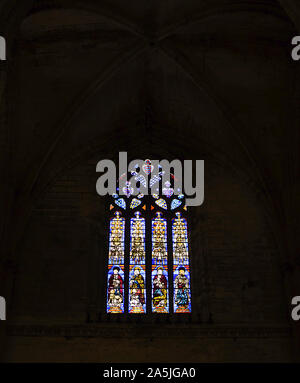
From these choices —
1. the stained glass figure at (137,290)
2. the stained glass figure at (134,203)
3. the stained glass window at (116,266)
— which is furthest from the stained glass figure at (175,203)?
the stained glass figure at (137,290)

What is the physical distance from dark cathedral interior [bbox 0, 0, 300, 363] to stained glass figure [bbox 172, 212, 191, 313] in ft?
0.57

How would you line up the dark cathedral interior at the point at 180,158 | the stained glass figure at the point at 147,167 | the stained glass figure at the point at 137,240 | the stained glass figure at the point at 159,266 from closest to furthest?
the dark cathedral interior at the point at 180,158
the stained glass figure at the point at 159,266
the stained glass figure at the point at 137,240
the stained glass figure at the point at 147,167

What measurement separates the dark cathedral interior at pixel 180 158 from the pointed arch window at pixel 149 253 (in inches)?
8.7

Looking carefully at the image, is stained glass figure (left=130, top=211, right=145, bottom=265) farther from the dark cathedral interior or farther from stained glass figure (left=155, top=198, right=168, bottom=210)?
stained glass figure (left=155, top=198, right=168, bottom=210)

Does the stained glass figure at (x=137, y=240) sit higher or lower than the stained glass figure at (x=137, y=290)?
higher

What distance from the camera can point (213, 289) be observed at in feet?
46.4

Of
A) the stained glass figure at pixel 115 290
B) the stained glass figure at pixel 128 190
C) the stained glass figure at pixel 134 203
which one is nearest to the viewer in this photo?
the stained glass figure at pixel 115 290

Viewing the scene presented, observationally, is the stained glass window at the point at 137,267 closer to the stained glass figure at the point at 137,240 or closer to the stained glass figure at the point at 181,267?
the stained glass figure at the point at 137,240

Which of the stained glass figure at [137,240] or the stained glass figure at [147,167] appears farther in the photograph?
the stained glass figure at [147,167]

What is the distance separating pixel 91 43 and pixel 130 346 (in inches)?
272

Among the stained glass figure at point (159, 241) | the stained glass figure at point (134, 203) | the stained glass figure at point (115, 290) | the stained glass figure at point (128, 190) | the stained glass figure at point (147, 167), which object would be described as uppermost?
the stained glass figure at point (147, 167)

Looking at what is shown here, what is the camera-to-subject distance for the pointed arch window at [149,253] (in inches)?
563

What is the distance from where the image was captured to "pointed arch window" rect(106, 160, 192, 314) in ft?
46.9

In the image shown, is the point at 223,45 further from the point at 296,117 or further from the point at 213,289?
the point at 213,289
